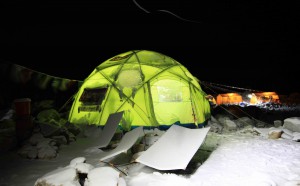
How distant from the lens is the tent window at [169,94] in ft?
27.3

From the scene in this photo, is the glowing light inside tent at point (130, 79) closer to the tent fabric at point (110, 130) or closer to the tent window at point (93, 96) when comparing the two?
the tent window at point (93, 96)

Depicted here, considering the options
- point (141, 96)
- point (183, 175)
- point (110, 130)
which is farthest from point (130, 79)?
point (183, 175)

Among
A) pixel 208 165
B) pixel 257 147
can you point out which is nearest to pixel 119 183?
pixel 208 165

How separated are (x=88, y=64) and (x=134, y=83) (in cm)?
2408

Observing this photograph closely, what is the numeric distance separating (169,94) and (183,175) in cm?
416

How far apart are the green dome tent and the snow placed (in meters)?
1.83

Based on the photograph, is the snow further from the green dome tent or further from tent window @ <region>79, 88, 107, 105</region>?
tent window @ <region>79, 88, 107, 105</region>

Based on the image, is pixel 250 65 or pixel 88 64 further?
pixel 250 65

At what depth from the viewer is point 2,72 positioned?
731 centimetres

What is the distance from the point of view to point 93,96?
27.9 ft

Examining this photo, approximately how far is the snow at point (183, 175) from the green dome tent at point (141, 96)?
6.00 ft

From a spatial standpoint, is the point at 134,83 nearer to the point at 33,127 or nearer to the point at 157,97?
the point at 157,97

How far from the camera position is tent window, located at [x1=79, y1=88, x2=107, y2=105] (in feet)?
27.4

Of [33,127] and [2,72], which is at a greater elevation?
[2,72]
